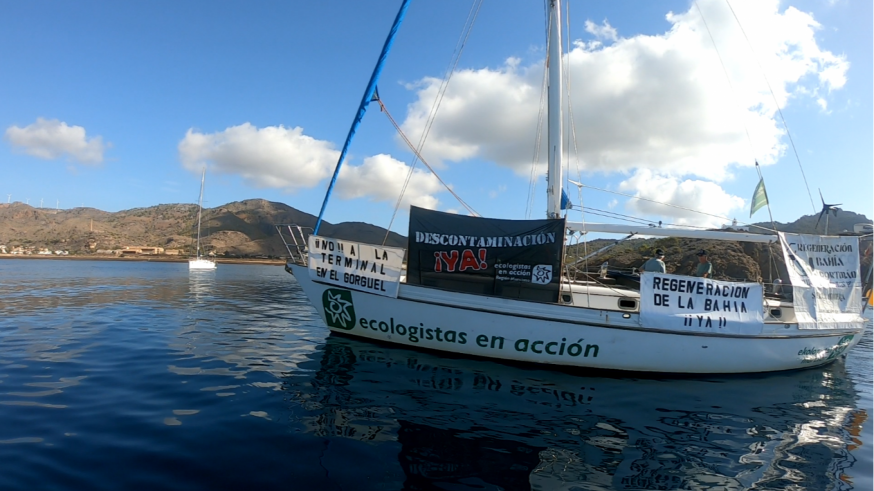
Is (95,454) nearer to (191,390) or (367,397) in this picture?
(191,390)

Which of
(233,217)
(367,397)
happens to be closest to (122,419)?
(367,397)

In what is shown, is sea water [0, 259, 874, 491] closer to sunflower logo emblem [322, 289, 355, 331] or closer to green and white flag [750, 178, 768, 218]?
sunflower logo emblem [322, 289, 355, 331]

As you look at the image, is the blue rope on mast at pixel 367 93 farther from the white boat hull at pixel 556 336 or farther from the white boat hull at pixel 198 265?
the white boat hull at pixel 198 265

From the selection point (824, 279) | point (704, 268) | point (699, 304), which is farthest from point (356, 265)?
point (824, 279)

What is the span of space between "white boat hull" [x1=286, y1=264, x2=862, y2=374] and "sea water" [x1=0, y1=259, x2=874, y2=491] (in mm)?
363

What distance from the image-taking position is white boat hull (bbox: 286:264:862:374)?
31.0 ft

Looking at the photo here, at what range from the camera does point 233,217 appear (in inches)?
7087

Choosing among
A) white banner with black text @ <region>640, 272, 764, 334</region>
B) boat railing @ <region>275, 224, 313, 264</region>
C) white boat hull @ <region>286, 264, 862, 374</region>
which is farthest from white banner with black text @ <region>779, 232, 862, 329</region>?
boat railing @ <region>275, 224, 313, 264</region>

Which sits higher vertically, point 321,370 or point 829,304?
point 829,304

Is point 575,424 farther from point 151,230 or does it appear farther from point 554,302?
point 151,230

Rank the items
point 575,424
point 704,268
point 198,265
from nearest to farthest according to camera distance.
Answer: point 575,424
point 704,268
point 198,265

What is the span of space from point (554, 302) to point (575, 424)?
327cm

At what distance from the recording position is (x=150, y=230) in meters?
Result: 167

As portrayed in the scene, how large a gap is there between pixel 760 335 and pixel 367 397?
905 centimetres
